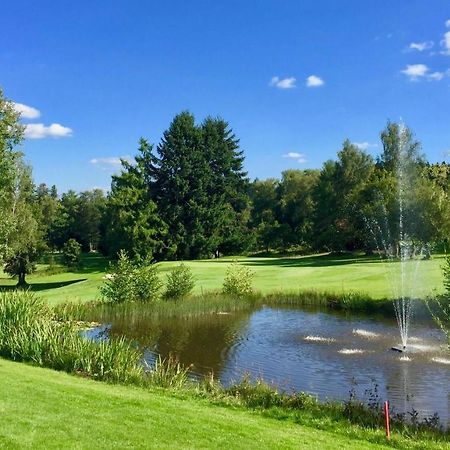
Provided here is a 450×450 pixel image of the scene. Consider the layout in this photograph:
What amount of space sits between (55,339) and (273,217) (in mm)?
69943

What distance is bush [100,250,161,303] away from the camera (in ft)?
92.8

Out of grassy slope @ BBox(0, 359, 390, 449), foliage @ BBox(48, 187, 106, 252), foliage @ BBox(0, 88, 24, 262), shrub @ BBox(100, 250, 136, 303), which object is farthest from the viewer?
foliage @ BBox(48, 187, 106, 252)

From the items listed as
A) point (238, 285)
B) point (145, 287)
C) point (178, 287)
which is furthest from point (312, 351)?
point (238, 285)

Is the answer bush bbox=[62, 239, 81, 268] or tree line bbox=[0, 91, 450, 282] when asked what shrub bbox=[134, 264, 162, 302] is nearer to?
tree line bbox=[0, 91, 450, 282]

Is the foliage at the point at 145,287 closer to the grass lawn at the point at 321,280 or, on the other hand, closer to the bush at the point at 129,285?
the bush at the point at 129,285

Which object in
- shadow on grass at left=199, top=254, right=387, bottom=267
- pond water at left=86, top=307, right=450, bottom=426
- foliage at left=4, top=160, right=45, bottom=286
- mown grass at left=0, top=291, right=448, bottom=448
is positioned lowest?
pond water at left=86, top=307, right=450, bottom=426

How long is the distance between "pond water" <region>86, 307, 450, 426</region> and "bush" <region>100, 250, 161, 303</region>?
5.93ft

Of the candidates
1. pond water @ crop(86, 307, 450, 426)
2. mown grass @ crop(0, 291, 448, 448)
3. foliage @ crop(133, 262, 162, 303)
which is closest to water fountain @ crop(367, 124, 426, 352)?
pond water @ crop(86, 307, 450, 426)

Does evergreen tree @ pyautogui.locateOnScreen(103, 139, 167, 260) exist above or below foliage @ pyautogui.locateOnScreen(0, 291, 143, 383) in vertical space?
above

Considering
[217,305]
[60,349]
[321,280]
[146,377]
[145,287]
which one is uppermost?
[145,287]

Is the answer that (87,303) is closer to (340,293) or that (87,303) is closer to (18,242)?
(340,293)

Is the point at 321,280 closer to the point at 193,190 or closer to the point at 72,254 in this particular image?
the point at 193,190

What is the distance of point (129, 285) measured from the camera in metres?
28.4

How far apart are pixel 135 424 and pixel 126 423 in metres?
0.15
